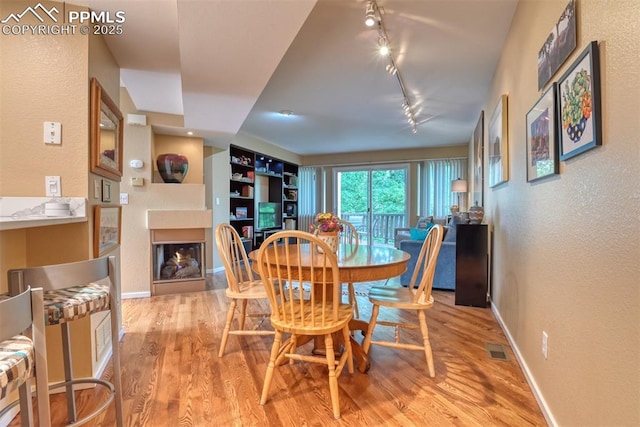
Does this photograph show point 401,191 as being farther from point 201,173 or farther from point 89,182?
point 89,182

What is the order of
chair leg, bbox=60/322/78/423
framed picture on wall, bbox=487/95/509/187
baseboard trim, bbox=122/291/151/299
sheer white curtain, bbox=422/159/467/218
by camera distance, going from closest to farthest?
chair leg, bbox=60/322/78/423 < framed picture on wall, bbox=487/95/509/187 < baseboard trim, bbox=122/291/151/299 < sheer white curtain, bbox=422/159/467/218

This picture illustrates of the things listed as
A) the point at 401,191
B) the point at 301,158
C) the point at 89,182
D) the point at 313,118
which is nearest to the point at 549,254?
the point at 89,182

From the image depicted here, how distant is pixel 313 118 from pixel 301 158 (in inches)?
136

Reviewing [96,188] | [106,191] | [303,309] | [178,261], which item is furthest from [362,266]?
[178,261]

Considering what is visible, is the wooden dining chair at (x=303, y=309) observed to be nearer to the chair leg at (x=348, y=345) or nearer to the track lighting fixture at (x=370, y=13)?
the chair leg at (x=348, y=345)

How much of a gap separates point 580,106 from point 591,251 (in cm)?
55

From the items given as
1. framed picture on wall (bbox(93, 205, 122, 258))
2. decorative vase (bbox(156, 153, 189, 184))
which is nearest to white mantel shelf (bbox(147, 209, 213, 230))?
decorative vase (bbox(156, 153, 189, 184))

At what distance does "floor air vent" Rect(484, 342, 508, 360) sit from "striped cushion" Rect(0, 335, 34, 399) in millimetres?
2465

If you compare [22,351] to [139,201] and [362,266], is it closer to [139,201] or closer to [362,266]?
[362,266]

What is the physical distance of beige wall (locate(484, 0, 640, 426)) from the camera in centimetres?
98

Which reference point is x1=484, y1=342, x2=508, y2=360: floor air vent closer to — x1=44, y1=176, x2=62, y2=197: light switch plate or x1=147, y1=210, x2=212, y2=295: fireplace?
x1=44, y1=176, x2=62, y2=197: light switch plate

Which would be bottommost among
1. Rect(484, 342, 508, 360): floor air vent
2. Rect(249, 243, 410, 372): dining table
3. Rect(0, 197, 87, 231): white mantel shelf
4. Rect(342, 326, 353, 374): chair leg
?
Rect(484, 342, 508, 360): floor air vent

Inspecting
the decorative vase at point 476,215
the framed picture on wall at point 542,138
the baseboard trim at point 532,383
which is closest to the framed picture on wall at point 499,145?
the decorative vase at point 476,215

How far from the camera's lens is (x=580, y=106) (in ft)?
4.19
